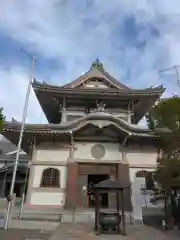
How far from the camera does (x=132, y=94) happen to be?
20.0 meters

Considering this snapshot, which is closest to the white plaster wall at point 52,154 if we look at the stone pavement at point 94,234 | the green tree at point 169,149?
the stone pavement at point 94,234

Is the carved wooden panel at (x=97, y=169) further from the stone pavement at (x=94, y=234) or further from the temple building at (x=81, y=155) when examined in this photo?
the stone pavement at (x=94, y=234)

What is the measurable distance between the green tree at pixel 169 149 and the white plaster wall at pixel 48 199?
21.4 ft

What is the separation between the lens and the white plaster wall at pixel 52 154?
17.6m

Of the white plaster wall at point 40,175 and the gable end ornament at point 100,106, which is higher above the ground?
the gable end ornament at point 100,106

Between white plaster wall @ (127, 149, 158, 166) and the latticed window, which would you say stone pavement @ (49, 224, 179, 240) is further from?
white plaster wall @ (127, 149, 158, 166)

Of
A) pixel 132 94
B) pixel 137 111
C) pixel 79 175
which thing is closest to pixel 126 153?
pixel 79 175

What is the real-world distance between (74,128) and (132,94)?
17.9ft

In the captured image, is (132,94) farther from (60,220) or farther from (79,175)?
(60,220)

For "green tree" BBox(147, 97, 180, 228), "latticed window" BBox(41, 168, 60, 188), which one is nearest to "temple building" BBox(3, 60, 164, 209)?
"latticed window" BBox(41, 168, 60, 188)

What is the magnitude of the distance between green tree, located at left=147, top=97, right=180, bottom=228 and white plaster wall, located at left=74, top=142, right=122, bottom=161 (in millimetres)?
4882

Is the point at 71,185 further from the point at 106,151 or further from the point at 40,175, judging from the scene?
the point at 106,151

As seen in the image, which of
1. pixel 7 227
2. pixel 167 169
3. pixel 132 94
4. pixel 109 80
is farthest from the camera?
pixel 109 80

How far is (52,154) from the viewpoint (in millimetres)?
17734
